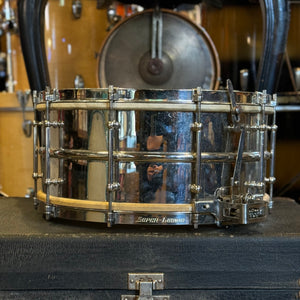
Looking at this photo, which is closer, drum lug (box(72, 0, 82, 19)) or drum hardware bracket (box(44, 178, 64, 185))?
drum hardware bracket (box(44, 178, 64, 185))

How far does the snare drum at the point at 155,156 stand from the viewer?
0.97 m

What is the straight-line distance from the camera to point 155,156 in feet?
3.20

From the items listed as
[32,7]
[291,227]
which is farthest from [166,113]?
[32,7]

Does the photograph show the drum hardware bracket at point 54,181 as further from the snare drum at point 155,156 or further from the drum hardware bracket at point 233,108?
the drum hardware bracket at point 233,108

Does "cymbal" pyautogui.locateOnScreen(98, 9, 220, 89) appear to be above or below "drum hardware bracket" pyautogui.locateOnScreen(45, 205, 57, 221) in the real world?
above

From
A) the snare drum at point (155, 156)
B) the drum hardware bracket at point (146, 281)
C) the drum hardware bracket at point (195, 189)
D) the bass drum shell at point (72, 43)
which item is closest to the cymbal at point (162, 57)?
the bass drum shell at point (72, 43)

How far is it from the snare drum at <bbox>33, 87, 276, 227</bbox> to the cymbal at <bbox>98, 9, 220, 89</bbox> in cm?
62

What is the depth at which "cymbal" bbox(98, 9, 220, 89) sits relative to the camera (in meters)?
1.61

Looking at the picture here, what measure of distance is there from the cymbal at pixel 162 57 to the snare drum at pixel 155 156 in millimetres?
620

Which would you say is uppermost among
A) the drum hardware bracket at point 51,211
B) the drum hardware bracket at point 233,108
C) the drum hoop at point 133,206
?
the drum hardware bracket at point 233,108

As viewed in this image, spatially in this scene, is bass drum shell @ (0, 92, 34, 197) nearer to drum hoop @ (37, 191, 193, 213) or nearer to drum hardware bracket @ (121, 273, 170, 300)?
drum hoop @ (37, 191, 193, 213)

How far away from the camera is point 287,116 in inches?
69.3

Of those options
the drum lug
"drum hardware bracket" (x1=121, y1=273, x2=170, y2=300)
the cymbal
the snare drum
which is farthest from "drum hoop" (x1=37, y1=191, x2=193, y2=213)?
the drum lug

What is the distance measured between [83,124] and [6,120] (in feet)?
2.68
